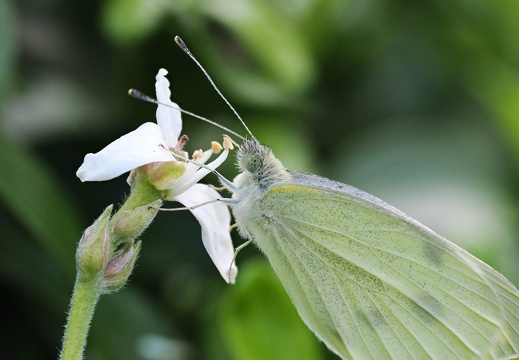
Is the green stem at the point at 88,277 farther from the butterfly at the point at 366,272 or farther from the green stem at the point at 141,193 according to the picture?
the butterfly at the point at 366,272

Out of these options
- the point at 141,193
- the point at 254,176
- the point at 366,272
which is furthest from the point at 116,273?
the point at 366,272

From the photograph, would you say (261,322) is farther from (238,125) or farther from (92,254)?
(238,125)

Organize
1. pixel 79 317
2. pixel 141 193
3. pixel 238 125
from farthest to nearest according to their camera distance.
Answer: pixel 238 125 → pixel 141 193 → pixel 79 317

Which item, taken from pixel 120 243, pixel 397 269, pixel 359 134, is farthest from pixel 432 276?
pixel 359 134

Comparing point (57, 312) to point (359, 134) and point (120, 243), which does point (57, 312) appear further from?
point (359, 134)

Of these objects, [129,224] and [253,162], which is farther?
[253,162]

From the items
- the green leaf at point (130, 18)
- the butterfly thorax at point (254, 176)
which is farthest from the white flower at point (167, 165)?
the green leaf at point (130, 18)

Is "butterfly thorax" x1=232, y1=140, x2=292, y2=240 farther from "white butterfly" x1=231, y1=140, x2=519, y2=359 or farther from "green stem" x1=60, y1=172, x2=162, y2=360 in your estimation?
"green stem" x1=60, y1=172, x2=162, y2=360
